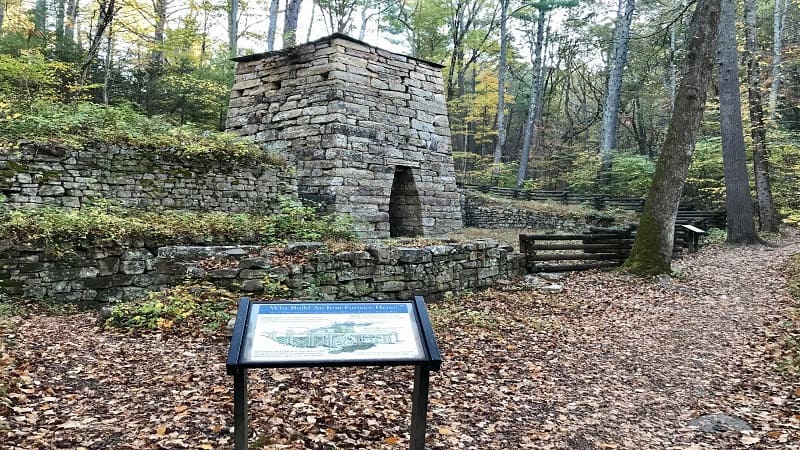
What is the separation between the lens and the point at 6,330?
4566 millimetres

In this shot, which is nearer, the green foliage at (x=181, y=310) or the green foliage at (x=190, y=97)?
the green foliage at (x=181, y=310)

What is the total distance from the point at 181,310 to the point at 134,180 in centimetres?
402

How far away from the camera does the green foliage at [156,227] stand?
231 inches

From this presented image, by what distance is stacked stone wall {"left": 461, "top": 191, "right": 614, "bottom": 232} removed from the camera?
17.1 m

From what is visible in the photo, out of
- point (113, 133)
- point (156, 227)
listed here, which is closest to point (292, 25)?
point (113, 133)

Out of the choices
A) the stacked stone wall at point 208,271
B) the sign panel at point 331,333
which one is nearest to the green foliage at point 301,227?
the stacked stone wall at point 208,271

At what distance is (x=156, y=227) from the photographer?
6812 millimetres

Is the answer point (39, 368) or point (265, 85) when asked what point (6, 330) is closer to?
point (39, 368)

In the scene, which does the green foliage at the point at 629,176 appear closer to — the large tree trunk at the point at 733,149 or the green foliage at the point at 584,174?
the green foliage at the point at 584,174

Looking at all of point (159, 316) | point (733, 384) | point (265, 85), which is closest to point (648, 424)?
point (733, 384)

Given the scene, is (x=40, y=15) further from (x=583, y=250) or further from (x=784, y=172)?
(x=784, y=172)

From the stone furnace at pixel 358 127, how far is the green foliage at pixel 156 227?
1298 millimetres

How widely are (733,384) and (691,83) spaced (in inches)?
241

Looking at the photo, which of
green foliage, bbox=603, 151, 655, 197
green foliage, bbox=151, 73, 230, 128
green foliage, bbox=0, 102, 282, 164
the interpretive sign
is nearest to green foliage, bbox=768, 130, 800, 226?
green foliage, bbox=603, 151, 655, 197
